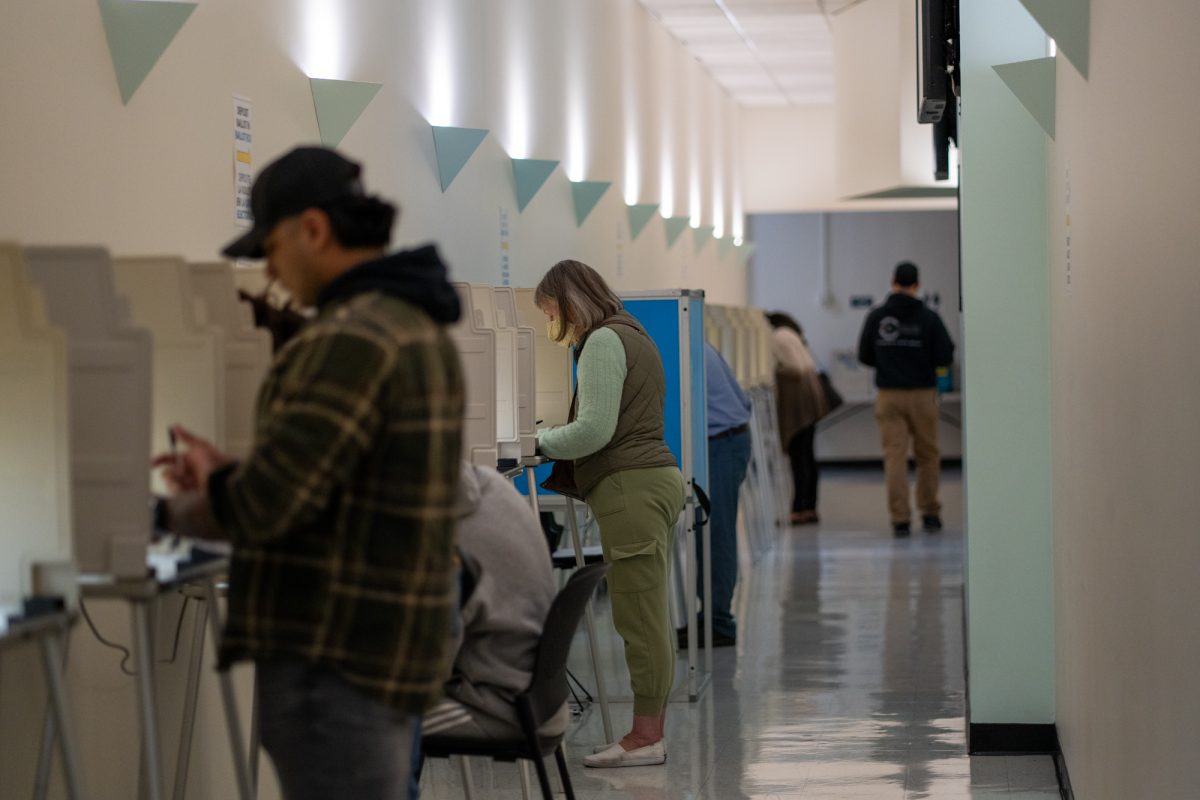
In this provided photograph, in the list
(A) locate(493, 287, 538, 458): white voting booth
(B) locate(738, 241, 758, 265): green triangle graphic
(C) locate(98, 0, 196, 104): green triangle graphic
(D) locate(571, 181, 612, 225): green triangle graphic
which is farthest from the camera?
(B) locate(738, 241, 758, 265): green triangle graphic

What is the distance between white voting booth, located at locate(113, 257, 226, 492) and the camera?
224 cm

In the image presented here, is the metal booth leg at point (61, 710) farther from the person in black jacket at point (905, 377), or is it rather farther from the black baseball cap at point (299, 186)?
the person in black jacket at point (905, 377)

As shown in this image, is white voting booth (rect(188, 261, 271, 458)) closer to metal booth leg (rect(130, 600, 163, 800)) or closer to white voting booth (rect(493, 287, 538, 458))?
metal booth leg (rect(130, 600, 163, 800))

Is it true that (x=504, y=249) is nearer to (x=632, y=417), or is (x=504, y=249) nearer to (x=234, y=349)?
(x=632, y=417)

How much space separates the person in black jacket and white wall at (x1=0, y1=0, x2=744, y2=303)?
5.14 feet

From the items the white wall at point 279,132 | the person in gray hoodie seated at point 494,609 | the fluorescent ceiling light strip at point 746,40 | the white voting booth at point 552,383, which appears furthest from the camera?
the fluorescent ceiling light strip at point 746,40

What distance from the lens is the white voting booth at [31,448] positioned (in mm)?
1892

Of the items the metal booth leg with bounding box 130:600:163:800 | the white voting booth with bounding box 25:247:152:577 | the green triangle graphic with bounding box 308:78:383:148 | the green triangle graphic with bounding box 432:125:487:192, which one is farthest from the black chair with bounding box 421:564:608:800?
the green triangle graphic with bounding box 432:125:487:192

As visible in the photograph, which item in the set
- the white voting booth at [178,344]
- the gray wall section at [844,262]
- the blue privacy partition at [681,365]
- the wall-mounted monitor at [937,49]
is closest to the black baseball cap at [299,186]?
the white voting booth at [178,344]

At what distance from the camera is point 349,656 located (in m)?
1.76

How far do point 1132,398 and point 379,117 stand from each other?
9.83 feet

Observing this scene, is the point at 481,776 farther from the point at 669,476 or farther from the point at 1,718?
A: the point at 1,718

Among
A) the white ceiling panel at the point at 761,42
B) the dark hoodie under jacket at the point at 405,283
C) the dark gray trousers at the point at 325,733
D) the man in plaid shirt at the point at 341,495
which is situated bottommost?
the dark gray trousers at the point at 325,733

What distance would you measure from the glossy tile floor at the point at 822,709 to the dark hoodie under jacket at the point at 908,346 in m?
1.49
